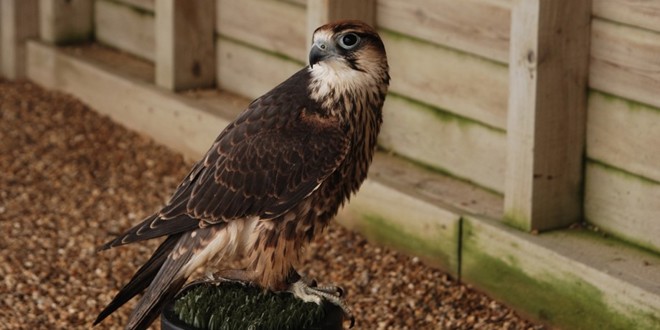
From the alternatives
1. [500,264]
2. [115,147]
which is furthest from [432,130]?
[115,147]

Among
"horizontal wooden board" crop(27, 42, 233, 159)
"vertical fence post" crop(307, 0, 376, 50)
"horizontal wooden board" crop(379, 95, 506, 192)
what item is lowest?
"horizontal wooden board" crop(27, 42, 233, 159)

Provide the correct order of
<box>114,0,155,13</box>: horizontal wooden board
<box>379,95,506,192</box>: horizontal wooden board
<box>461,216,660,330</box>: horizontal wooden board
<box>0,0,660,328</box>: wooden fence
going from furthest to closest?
1. <box>114,0,155,13</box>: horizontal wooden board
2. <box>379,95,506,192</box>: horizontal wooden board
3. <box>0,0,660,328</box>: wooden fence
4. <box>461,216,660,330</box>: horizontal wooden board

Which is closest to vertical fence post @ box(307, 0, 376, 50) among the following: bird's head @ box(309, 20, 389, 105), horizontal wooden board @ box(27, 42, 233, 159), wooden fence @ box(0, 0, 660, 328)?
wooden fence @ box(0, 0, 660, 328)

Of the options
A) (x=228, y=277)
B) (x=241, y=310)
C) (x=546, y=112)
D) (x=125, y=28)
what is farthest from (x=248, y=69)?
(x=241, y=310)

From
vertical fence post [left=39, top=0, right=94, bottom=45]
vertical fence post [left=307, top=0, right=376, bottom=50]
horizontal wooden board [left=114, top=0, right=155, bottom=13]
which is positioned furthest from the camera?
vertical fence post [left=39, top=0, right=94, bottom=45]

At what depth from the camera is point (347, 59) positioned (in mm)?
3111

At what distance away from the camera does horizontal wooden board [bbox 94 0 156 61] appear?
5984 millimetres

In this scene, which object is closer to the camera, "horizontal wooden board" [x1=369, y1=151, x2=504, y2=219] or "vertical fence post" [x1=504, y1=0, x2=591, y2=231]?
"vertical fence post" [x1=504, y1=0, x2=591, y2=231]

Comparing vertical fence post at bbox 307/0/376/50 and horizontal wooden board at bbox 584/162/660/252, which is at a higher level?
vertical fence post at bbox 307/0/376/50

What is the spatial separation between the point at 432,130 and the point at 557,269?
950 millimetres

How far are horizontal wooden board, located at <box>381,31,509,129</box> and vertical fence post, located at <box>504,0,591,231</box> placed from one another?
1.14 feet

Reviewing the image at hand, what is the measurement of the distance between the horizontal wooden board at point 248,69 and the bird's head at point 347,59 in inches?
73.9

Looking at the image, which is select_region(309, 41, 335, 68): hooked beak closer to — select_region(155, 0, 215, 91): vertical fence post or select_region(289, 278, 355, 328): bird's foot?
select_region(289, 278, 355, 328): bird's foot

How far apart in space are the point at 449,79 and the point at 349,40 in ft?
4.24
